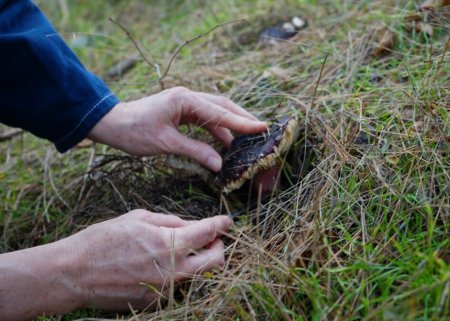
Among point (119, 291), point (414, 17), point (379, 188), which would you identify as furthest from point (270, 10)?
point (119, 291)

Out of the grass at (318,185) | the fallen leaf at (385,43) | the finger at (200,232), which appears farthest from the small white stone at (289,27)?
the finger at (200,232)

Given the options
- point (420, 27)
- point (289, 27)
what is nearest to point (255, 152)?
point (420, 27)

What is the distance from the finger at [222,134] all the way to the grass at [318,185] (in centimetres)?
20

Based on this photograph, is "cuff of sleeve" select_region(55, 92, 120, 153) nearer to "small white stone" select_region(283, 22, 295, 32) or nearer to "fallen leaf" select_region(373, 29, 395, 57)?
"fallen leaf" select_region(373, 29, 395, 57)

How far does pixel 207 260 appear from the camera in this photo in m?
1.72

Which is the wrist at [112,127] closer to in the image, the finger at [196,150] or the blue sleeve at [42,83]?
the blue sleeve at [42,83]

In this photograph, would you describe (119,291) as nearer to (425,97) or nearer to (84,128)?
(84,128)

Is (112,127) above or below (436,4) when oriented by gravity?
above

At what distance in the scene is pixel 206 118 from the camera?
211 centimetres

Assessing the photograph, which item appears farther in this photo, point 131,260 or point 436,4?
point 436,4

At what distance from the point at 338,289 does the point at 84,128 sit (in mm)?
1247

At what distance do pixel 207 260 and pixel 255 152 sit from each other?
44 centimetres

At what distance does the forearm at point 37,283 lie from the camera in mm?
1589

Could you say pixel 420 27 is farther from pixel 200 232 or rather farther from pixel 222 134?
pixel 200 232
